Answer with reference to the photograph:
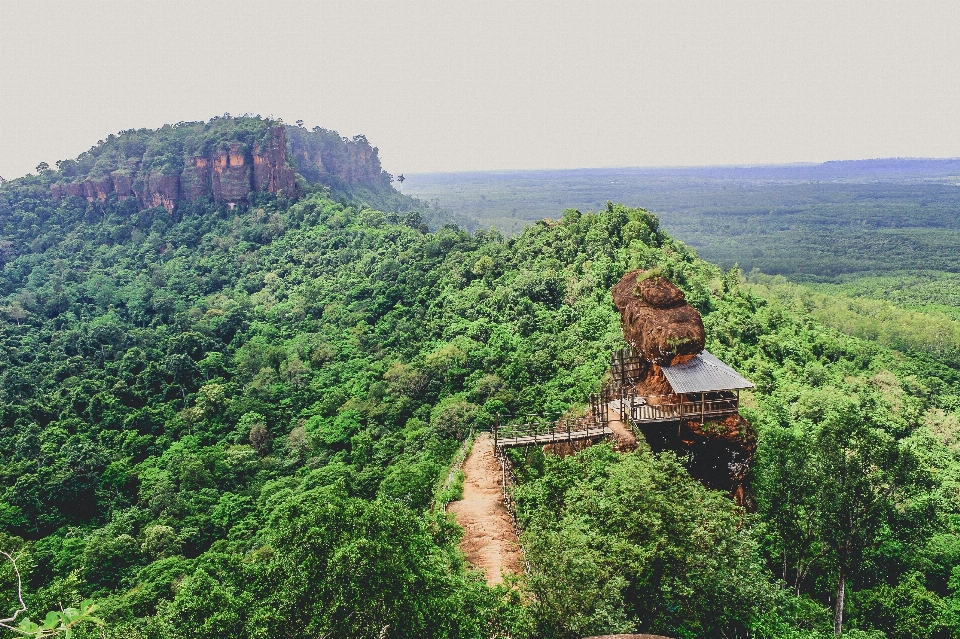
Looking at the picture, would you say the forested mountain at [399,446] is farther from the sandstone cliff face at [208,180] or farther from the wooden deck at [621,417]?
the sandstone cliff face at [208,180]

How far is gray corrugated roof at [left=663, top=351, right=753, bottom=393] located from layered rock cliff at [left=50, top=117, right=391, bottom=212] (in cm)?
5721

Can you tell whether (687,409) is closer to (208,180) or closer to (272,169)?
(272,169)

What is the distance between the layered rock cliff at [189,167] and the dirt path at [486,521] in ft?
178

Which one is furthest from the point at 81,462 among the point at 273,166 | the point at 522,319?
the point at 273,166

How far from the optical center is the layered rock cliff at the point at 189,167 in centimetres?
6900

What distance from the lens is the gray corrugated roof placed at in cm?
1969

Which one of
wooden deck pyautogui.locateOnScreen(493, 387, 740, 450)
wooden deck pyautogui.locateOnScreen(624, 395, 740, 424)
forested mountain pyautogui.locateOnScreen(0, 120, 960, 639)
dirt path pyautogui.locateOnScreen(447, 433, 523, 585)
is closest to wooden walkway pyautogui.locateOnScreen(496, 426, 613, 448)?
wooden deck pyautogui.locateOnScreen(493, 387, 740, 450)

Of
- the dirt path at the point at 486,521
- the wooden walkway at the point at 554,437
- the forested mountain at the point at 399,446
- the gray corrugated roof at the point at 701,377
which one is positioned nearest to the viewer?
the forested mountain at the point at 399,446

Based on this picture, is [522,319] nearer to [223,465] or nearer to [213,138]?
[223,465]

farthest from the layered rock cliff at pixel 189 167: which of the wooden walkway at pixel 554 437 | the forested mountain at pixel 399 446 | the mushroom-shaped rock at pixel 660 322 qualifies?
the wooden walkway at pixel 554 437

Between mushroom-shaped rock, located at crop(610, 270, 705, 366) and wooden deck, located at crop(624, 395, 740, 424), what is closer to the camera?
wooden deck, located at crop(624, 395, 740, 424)

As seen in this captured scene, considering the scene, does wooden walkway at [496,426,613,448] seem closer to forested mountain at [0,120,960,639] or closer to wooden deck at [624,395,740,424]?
forested mountain at [0,120,960,639]

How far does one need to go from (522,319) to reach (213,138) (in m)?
51.9

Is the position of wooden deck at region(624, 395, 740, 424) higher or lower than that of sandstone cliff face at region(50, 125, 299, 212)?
lower
